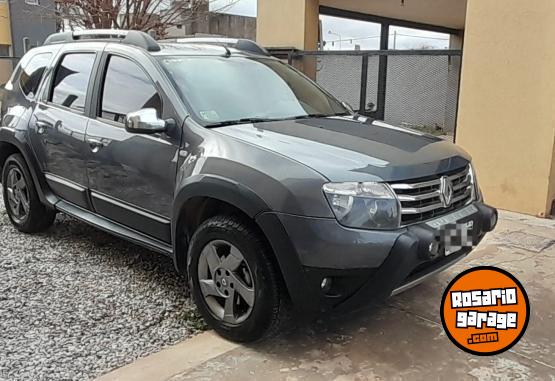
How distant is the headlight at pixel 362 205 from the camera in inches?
111

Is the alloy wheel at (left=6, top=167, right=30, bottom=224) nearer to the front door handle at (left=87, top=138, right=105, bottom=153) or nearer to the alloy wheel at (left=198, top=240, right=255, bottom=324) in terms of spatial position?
the front door handle at (left=87, top=138, right=105, bottom=153)

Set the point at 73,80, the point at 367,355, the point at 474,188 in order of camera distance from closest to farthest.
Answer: the point at 367,355 < the point at 474,188 < the point at 73,80

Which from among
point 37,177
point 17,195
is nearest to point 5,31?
point 17,195

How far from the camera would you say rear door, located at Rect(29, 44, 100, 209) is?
440cm

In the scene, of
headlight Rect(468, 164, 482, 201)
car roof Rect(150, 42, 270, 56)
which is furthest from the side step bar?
headlight Rect(468, 164, 482, 201)

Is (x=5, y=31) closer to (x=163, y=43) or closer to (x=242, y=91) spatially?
(x=163, y=43)

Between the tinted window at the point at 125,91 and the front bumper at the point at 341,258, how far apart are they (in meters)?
1.45

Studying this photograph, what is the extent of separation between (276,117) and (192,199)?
36.1 inches

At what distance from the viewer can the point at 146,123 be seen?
3439 millimetres

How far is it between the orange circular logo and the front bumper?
0.24 m

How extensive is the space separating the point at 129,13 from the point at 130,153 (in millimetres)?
8341

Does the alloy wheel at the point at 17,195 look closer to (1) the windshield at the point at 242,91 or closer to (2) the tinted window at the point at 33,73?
(2) the tinted window at the point at 33,73

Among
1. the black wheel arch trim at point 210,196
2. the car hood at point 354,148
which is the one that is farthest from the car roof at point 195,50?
the black wheel arch trim at point 210,196

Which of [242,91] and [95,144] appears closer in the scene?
[242,91]
